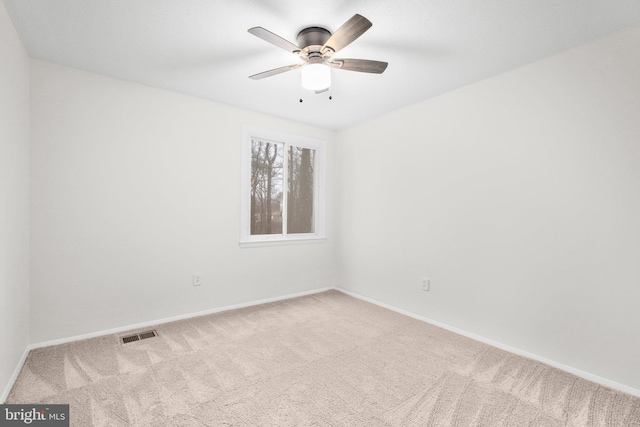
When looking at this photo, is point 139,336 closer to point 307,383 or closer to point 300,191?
point 307,383

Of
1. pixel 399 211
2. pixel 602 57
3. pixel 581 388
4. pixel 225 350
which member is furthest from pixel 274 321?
pixel 602 57

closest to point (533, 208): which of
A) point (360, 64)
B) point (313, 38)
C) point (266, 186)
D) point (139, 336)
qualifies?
point (360, 64)

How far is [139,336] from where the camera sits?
8.66 feet

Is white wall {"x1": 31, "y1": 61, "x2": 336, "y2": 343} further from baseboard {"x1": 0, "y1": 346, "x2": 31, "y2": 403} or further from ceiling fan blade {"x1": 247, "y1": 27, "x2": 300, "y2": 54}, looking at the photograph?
ceiling fan blade {"x1": 247, "y1": 27, "x2": 300, "y2": 54}

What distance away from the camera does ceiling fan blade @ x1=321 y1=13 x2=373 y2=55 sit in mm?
1589

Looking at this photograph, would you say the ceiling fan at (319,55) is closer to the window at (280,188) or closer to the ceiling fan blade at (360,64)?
the ceiling fan blade at (360,64)

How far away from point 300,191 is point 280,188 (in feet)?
1.15

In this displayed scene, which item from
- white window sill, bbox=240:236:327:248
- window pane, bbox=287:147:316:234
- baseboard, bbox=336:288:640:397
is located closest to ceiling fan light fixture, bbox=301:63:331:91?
window pane, bbox=287:147:316:234

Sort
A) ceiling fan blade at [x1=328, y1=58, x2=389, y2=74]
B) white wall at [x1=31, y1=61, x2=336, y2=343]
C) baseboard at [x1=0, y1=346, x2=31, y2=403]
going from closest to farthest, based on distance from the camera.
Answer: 1. baseboard at [x1=0, y1=346, x2=31, y2=403]
2. ceiling fan blade at [x1=328, y1=58, x2=389, y2=74]
3. white wall at [x1=31, y1=61, x2=336, y2=343]

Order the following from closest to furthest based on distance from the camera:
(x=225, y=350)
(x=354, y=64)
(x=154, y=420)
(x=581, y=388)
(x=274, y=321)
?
(x=154, y=420) < (x=581, y=388) < (x=354, y=64) < (x=225, y=350) < (x=274, y=321)

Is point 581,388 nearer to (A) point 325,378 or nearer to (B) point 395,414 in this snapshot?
(B) point 395,414

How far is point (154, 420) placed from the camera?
1.58 m

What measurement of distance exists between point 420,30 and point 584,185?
164 cm

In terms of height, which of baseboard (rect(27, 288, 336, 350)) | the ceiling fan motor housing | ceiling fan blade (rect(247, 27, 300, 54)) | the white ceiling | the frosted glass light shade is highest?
the white ceiling
